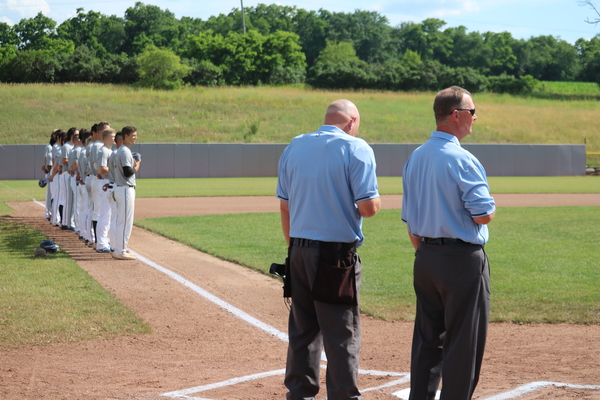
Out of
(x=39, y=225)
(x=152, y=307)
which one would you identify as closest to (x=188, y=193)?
(x=39, y=225)

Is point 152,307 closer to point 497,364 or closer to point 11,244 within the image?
point 497,364

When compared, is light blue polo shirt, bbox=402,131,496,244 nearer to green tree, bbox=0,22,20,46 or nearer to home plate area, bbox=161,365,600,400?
home plate area, bbox=161,365,600,400

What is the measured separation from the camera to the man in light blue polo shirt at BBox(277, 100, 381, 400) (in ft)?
13.1

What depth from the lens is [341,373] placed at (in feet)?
13.1

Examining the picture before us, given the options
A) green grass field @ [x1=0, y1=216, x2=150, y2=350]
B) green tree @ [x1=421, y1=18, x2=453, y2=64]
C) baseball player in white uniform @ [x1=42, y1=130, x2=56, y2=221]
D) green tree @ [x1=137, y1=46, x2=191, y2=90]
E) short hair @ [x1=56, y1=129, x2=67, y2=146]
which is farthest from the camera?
green tree @ [x1=421, y1=18, x2=453, y2=64]

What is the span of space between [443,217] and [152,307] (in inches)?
183

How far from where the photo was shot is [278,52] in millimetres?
82562

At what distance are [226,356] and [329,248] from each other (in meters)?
2.12

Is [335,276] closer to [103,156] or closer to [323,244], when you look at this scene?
[323,244]

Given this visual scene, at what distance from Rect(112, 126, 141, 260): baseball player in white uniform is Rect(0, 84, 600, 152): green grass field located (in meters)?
32.9

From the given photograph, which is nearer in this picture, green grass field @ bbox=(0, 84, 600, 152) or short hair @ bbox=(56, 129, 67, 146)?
short hair @ bbox=(56, 129, 67, 146)

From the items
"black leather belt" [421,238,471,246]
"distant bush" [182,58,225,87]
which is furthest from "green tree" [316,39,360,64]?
"black leather belt" [421,238,471,246]

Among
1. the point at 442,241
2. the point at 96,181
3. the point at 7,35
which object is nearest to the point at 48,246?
the point at 96,181

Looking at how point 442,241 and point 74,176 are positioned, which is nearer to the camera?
point 442,241
